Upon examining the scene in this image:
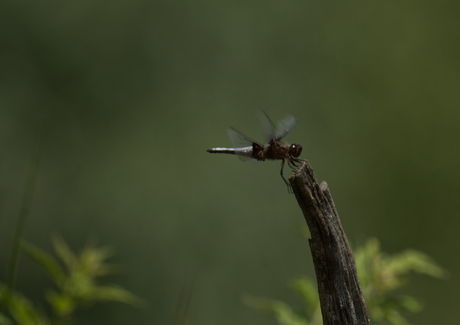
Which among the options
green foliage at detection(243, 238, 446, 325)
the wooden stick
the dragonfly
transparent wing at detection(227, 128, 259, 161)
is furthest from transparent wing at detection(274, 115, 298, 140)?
the wooden stick

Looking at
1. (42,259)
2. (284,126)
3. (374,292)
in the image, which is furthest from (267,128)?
(42,259)

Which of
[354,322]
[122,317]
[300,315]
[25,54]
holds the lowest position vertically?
[354,322]

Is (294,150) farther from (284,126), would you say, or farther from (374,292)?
(374,292)

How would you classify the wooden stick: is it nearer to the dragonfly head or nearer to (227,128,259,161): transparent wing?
the dragonfly head

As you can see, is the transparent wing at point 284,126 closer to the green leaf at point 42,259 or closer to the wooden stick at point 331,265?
the wooden stick at point 331,265

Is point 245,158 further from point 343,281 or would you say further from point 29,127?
point 29,127

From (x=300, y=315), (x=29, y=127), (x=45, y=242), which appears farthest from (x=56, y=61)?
(x=300, y=315)
